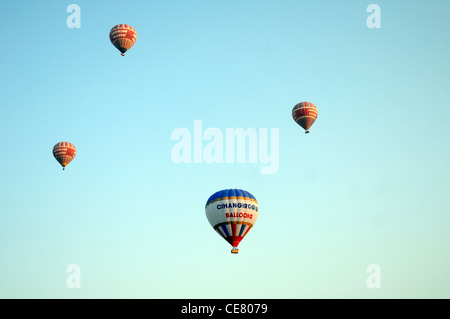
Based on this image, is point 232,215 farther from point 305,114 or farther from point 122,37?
point 122,37

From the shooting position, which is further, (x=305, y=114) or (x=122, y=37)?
(x=122, y=37)

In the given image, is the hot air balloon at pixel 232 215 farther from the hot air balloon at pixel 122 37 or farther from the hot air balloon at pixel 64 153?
the hot air balloon at pixel 64 153

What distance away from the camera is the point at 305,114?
65938 millimetres

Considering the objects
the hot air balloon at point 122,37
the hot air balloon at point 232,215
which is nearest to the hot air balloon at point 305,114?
the hot air balloon at point 232,215

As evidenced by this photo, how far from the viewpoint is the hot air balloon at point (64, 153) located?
74.2 m

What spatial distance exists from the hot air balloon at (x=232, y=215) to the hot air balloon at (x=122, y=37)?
2864 centimetres

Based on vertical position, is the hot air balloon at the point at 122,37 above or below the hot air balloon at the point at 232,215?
above

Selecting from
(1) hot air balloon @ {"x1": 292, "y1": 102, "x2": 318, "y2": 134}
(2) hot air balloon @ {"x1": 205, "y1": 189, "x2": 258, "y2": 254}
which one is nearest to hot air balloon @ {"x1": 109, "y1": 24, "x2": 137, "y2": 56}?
(1) hot air balloon @ {"x1": 292, "y1": 102, "x2": 318, "y2": 134}

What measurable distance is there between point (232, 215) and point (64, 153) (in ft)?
112

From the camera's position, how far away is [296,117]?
66.7 m

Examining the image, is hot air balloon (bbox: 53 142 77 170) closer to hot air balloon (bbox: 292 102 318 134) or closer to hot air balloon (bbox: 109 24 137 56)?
hot air balloon (bbox: 109 24 137 56)

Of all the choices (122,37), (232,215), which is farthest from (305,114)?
(122,37)
